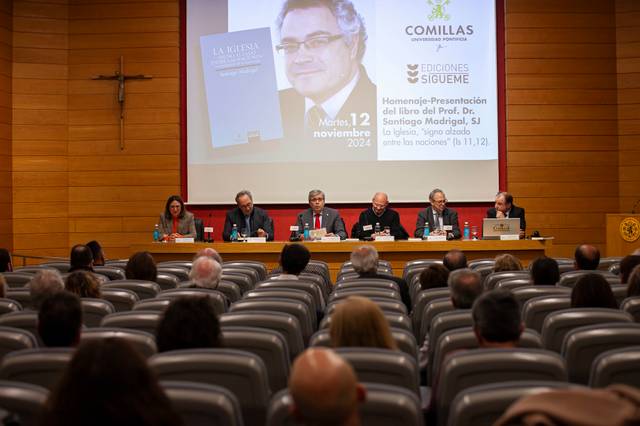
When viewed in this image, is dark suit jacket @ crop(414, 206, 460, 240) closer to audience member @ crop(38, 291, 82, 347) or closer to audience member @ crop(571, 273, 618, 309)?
audience member @ crop(571, 273, 618, 309)

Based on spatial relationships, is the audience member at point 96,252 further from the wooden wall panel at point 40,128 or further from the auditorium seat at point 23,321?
the wooden wall panel at point 40,128

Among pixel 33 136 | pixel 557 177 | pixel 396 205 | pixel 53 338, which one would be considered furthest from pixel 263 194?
pixel 53 338

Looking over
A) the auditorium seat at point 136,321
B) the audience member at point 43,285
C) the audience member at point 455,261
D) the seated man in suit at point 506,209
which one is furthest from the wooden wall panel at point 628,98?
the auditorium seat at point 136,321

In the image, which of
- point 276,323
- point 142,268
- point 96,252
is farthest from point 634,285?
point 96,252

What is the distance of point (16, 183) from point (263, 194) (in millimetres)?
3281

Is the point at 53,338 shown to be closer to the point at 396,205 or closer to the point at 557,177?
the point at 396,205

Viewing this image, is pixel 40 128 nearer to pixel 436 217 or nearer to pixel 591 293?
pixel 436 217

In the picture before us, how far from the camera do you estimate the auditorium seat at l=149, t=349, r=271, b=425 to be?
2.45 meters

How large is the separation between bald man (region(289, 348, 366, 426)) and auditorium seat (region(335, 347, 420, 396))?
875 millimetres

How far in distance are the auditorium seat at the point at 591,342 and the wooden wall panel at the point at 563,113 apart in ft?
25.4

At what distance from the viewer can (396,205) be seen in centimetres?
1067

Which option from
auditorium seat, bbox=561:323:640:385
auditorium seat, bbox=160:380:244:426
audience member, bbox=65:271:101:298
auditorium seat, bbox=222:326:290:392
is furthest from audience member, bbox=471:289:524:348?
audience member, bbox=65:271:101:298

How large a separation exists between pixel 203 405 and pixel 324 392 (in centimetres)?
55

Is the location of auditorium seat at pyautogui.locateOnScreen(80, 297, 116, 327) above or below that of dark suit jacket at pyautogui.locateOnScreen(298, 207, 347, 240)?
below
